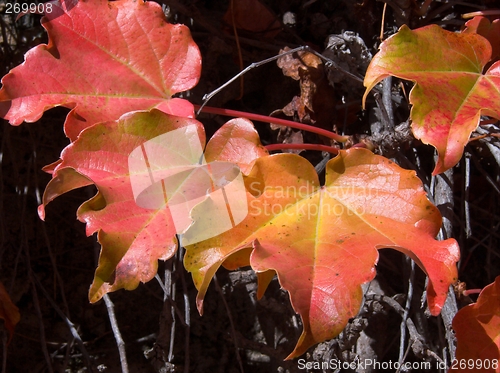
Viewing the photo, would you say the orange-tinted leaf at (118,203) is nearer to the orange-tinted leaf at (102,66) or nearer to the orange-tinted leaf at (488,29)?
the orange-tinted leaf at (102,66)

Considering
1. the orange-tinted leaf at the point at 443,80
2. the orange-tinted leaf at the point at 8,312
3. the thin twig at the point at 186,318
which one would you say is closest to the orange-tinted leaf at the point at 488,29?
the orange-tinted leaf at the point at 443,80

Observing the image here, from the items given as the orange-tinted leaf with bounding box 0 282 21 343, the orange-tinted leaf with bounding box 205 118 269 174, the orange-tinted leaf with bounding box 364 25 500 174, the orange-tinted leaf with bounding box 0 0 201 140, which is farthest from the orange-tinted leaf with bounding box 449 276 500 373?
the orange-tinted leaf with bounding box 0 282 21 343

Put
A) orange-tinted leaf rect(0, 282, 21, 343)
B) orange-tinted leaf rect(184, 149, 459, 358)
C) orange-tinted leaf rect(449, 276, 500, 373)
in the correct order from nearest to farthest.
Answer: orange-tinted leaf rect(184, 149, 459, 358) → orange-tinted leaf rect(449, 276, 500, 373) → orange-tinted leaf rect(0, 282, 21, 343)

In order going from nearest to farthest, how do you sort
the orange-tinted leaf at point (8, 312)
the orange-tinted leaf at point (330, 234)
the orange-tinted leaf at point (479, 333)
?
the orange-tinted leaf at point (330, 234)
the orange-tinted leaf at point (479, 333)
the orange-tinted leaf at point (8, 312)

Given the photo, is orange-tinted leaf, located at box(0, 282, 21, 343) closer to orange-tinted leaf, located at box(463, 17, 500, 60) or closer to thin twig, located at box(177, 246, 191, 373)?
thin twig, located at box(177, 246, 191, 373)

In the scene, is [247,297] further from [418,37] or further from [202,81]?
[418,37]

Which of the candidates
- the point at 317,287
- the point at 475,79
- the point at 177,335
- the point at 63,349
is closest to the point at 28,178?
the point at 63,349

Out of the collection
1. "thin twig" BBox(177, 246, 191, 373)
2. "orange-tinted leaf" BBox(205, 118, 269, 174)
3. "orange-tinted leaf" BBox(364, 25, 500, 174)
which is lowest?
"thin twig" BBox(177, 246, 191, 373)
